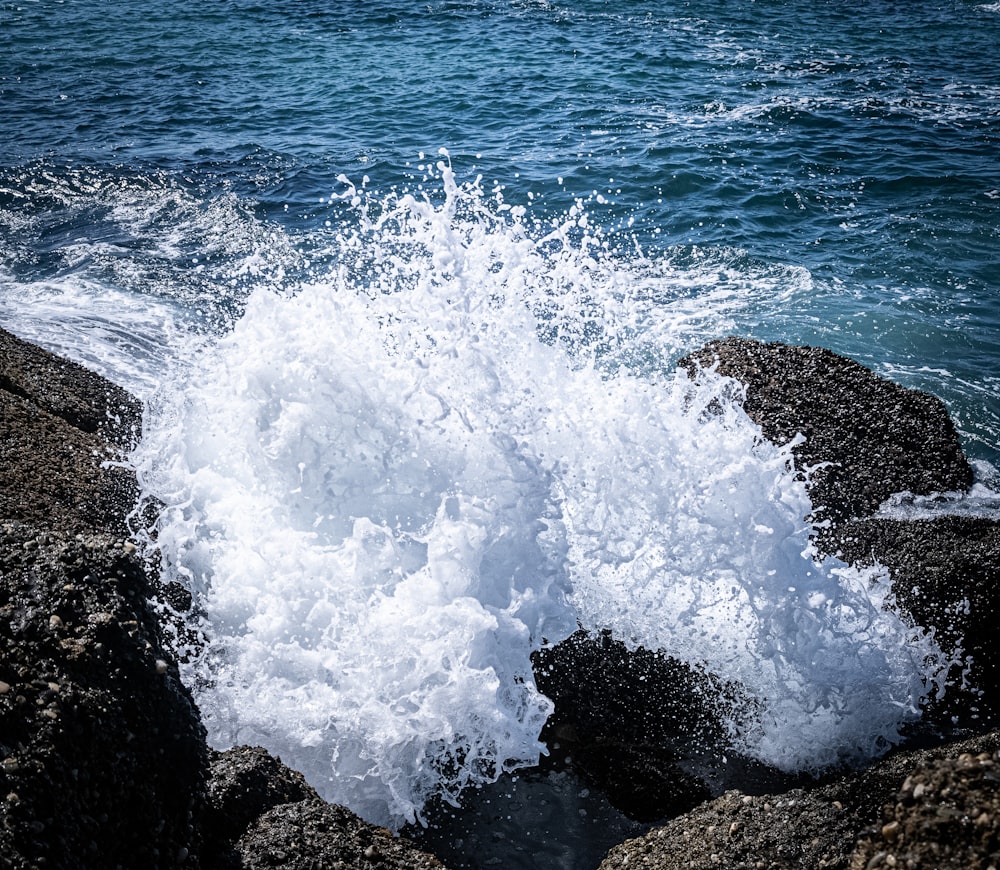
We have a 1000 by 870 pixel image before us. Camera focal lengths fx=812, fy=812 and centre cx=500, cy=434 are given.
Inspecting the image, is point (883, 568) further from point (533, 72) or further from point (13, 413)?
point (533, 72)

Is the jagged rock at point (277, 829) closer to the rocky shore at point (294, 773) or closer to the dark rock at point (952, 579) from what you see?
the rocky shore at point (294, 773)

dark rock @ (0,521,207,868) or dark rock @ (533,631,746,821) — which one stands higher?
dark rock @ (0,521,207,868)

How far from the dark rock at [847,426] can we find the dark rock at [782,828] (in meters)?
2.88

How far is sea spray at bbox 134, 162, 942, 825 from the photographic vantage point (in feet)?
14.9

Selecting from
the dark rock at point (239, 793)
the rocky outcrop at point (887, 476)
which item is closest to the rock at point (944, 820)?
the dark rock at point (239, 793)

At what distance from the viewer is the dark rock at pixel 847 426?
628 centimetres

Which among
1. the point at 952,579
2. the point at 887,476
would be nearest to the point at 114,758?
the point at 952,579

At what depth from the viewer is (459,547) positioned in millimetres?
5027

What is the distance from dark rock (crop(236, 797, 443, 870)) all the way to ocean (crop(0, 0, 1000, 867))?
74cm

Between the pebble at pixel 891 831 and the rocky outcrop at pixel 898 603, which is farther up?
the pebble at pixel 891 831

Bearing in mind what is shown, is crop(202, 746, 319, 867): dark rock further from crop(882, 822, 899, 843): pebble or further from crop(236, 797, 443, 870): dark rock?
crop(882, 822, 899, 843): pebble

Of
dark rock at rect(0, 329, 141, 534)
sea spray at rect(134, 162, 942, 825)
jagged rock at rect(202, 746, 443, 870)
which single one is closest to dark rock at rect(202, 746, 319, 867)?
jagged rock at rect(202, 746, 443, 870)

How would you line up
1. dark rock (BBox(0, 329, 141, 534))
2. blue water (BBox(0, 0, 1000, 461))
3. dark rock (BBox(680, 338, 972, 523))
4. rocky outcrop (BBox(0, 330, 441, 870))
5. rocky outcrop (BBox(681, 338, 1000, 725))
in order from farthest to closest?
blue water (BBox(0, 0, 1000, 461)), dark rock (BBox(680, 338, 972, 523)), dark rock (BBox(0, 329, 141, 534)), rocky outcrop (BBox(681, 338, 1000, 725)), rocky outcrop (BBox(0, 330, 441, 870))

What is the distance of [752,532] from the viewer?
204 inches
